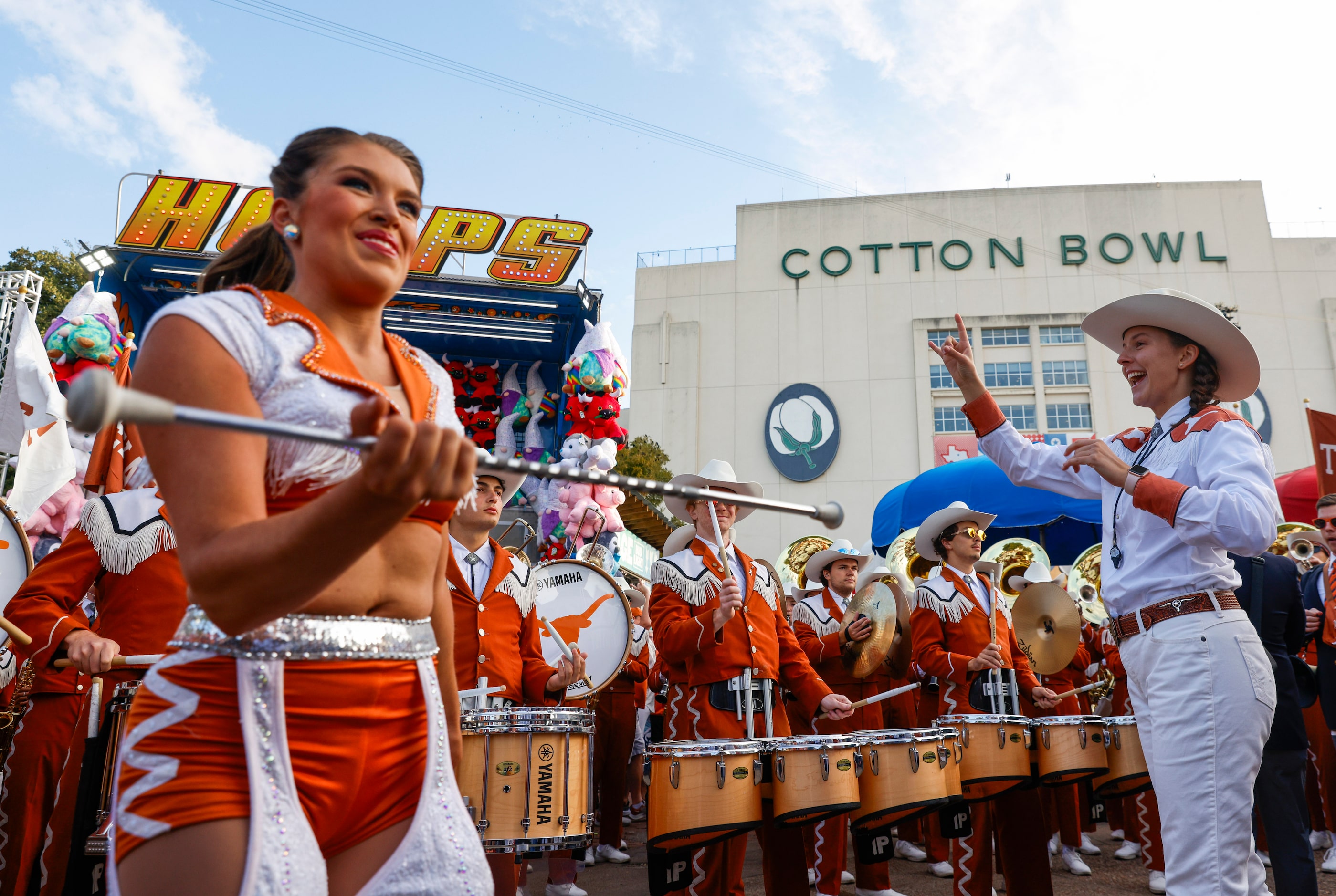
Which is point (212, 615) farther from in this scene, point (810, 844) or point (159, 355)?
point (810, 844)

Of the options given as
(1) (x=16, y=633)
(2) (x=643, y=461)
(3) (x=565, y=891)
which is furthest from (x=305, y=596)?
(2) (x=643, y=461)

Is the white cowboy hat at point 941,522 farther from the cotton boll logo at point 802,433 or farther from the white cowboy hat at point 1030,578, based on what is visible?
the cotton boll logo at point 802,433

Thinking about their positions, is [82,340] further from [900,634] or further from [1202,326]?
[1202,326]

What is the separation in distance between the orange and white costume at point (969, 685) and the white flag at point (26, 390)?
6.36 m

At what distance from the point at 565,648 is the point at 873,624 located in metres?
2.33

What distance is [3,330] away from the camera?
857cm

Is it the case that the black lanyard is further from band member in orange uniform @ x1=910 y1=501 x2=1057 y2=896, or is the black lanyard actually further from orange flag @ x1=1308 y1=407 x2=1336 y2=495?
orange flag @ x1=1308 y1=407 x2=1336 y2=495

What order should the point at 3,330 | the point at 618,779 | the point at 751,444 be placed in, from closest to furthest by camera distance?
the point at 618,779
the point at 3,330
the point at 751,444

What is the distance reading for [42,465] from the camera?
6898mm

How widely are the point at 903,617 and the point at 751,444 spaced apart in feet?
75.0

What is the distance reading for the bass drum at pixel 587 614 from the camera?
22.4 feet

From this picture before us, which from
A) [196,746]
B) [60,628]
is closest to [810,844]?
[60,628]

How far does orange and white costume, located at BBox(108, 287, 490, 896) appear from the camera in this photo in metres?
1.29

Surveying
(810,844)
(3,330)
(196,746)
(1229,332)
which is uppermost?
(3,330)
